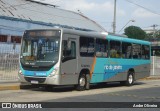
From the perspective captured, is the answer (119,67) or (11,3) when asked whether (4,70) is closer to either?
(119,67)

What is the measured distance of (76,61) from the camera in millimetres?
19391

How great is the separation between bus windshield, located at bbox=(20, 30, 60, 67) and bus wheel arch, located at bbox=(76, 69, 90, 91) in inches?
89.6

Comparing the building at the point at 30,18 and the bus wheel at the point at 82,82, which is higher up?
the building at the point at 30,18

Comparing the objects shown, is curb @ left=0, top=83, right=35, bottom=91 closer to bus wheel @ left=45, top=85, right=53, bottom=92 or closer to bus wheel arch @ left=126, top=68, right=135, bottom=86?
bus wheel @ left=45, top=85, right=53, bottom=92

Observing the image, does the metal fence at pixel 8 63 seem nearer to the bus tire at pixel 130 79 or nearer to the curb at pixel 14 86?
the curb at pixel 14 86

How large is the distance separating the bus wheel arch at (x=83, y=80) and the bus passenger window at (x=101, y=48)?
4.89 ft

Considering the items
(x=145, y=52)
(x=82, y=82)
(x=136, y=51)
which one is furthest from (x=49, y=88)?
(x=145, y=52)

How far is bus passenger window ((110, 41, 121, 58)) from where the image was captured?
74.9 feet

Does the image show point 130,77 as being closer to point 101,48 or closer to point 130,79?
point 130,79

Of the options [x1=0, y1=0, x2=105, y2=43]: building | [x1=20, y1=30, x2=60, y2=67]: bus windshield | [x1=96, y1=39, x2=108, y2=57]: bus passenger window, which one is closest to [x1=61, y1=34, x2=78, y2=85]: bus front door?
[x1=20, y1=30, x2=60, y2=67]: bus windshield

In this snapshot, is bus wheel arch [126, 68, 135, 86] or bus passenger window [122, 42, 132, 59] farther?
bus wheel arch [126, 68, 135, 86]

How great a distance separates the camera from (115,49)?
23.2m

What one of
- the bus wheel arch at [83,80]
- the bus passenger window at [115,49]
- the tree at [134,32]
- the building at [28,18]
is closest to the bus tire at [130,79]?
the bus passenger window at [115,49]

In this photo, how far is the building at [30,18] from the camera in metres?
43.3
